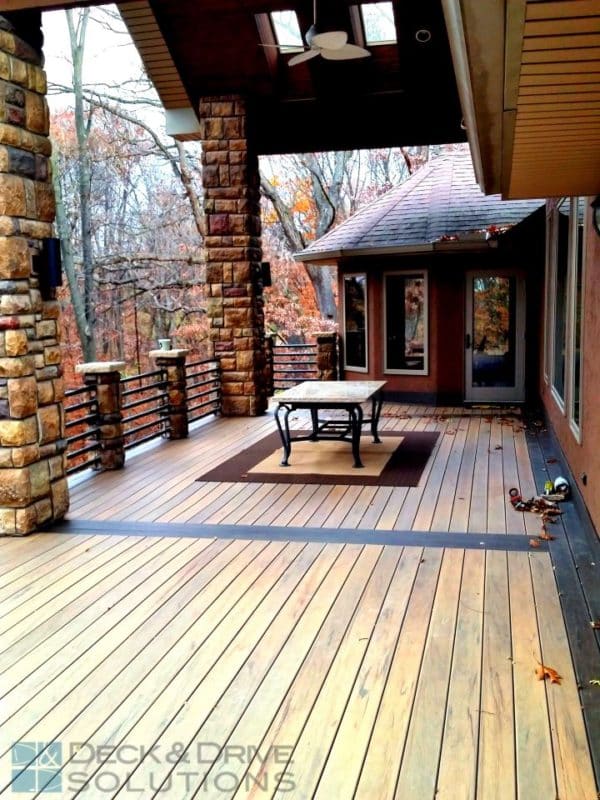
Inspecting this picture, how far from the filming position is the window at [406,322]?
10945 mm

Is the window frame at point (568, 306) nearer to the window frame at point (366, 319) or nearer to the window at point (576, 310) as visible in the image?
the window at point (576, 310)

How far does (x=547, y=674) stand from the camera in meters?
2.88

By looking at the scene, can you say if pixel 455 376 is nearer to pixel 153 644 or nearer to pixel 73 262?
pixel 153 644

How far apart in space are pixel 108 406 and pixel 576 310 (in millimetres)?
4124

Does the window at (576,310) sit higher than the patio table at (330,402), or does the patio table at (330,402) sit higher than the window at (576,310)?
the window at (576,310)

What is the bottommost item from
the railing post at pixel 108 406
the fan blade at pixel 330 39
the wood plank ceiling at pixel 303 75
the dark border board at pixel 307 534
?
the dark border board at pixel 307 534

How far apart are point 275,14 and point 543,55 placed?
808 cm

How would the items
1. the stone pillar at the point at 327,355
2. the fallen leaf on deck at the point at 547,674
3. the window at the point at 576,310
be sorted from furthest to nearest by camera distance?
1. the stone pillar at the point at 327,355
2. the window at the point at 576,310
3. the fallen leaf on deck at the point at 547,674

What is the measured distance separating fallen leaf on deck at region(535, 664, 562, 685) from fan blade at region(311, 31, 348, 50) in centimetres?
505

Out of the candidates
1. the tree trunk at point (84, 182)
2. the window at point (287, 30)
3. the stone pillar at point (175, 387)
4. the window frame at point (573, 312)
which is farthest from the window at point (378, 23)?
the tree trunk at point (84, 182)

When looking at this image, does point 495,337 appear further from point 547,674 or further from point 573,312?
point 547,674

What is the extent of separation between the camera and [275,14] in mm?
9203

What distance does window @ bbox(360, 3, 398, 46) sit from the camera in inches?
362

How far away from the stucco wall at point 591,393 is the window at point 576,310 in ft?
1.09
